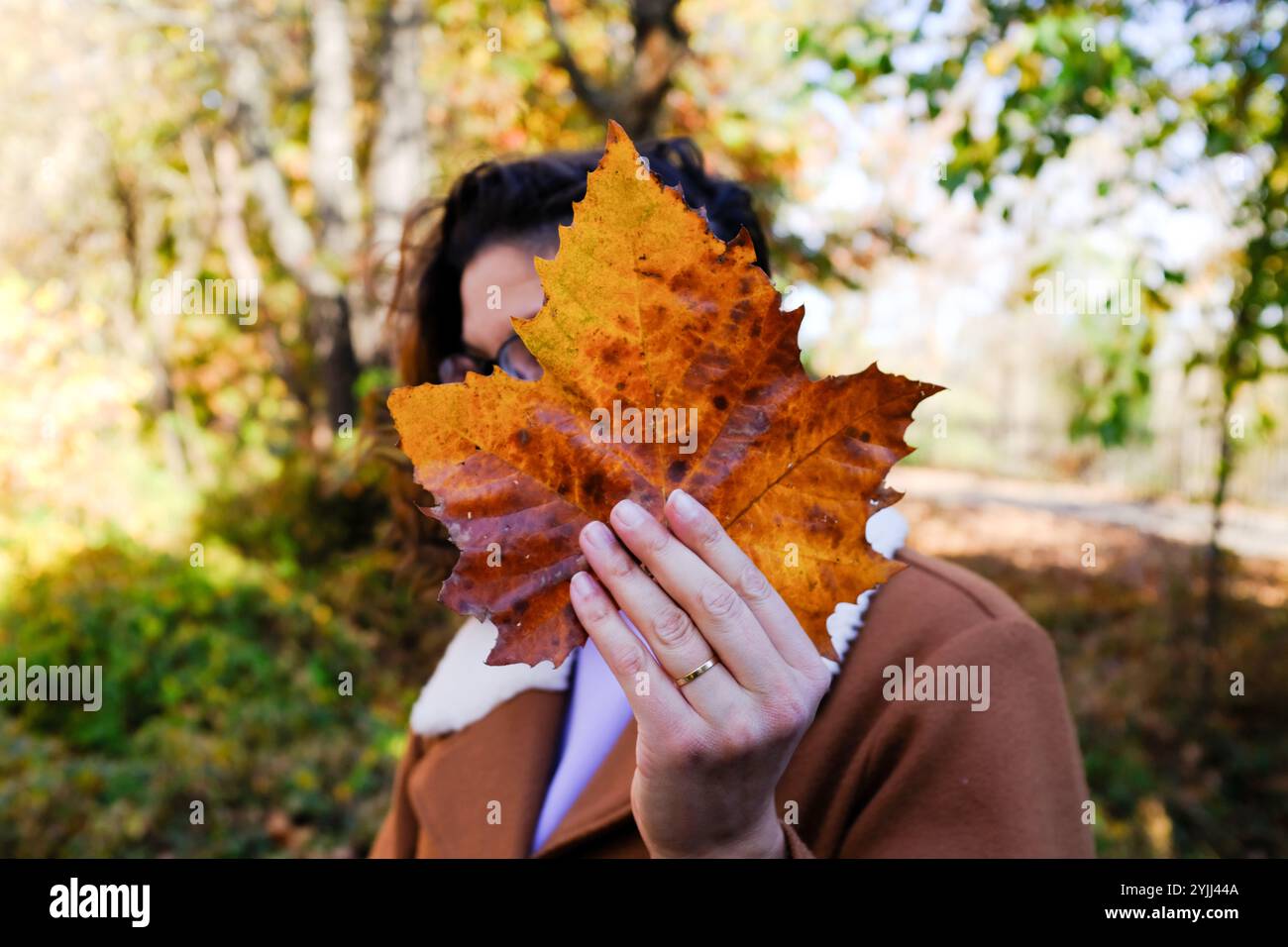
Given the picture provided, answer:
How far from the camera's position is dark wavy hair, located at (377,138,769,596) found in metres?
1.77

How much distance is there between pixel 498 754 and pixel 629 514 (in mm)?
1068

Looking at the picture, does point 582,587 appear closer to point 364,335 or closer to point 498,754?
point 498,754

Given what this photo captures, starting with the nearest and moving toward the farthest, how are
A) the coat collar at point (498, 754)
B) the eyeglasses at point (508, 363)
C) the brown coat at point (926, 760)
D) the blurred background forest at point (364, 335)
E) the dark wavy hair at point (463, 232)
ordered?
the brown coat at point (926, 760)
the coat collar at point (498, 754)
the eyeglasses at point (508, 363)
the dark wavy hair at point (463, 232)
the blurred background forest at point (364, 335)

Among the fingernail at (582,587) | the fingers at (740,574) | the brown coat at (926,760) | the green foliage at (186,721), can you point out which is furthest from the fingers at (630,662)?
the green foliage at (186,721)

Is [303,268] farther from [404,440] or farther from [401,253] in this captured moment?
[404,440]

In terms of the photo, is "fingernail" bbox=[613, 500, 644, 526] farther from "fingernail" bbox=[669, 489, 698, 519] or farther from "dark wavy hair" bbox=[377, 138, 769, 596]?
"dark wavy hair" bbox=[377, 138, 769, 596]

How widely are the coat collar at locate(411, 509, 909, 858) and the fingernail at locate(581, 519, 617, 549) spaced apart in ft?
2.28

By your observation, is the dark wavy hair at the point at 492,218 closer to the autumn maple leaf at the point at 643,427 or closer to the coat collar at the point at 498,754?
the coat collar at the point at 498,754

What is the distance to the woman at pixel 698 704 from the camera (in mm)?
861

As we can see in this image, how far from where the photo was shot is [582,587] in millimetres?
A: 853

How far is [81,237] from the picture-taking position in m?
11.3

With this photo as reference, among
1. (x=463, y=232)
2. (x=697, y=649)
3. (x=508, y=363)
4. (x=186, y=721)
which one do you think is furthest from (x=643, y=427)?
(x=186, y=721)
